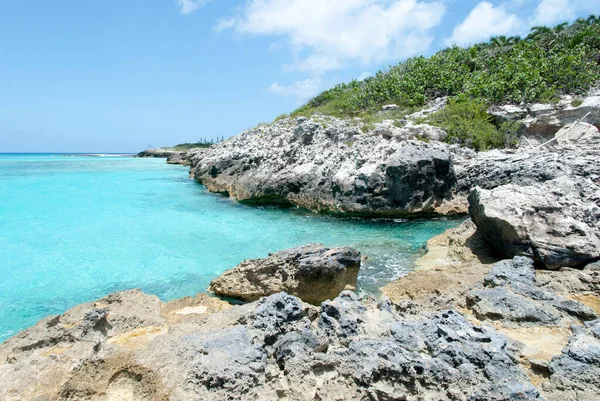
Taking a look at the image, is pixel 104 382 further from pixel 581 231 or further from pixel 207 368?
pixel 581 231

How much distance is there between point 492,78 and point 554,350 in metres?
21.9

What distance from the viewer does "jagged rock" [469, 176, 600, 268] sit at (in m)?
7.61

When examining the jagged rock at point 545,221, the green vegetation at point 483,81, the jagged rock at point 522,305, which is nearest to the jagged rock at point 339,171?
the green vegetation at point 483,81

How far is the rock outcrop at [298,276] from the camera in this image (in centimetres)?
724

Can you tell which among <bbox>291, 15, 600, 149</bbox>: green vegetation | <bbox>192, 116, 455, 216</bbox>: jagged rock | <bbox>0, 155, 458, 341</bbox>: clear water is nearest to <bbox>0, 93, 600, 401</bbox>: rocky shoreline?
<bbox>0, 155, 458, 341</bbox>: clear water

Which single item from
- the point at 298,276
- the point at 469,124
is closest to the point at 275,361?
the point at 298,276

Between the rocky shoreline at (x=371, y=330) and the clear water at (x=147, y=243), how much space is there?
1.57 meters

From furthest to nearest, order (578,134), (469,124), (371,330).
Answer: (469,124) < (578,134) < (371,330)

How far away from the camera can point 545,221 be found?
8.27 m

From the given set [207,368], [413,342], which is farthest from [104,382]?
[413,342]

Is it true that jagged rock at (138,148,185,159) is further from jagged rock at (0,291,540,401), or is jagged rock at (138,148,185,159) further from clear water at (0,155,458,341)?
jagged rock at (0,291,540,401)

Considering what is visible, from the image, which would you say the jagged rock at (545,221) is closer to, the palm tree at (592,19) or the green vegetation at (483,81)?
the green vegetation at (483,81)

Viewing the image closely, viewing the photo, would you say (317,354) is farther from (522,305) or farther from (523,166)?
(523,166)

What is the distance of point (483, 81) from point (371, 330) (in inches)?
869
